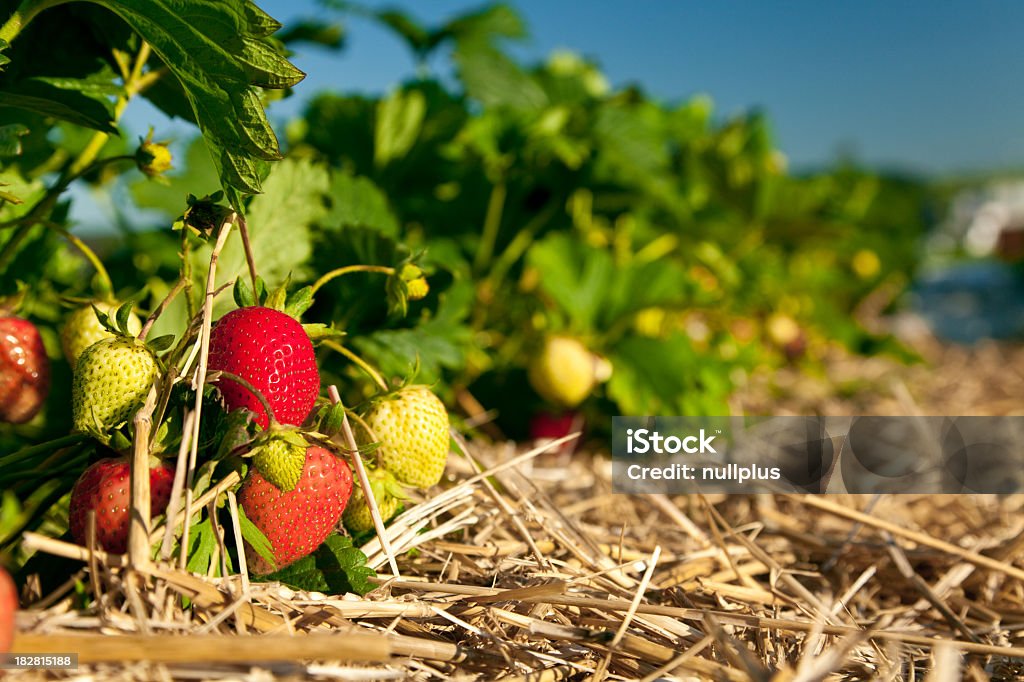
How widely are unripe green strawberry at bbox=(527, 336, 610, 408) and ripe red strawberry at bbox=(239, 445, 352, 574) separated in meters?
0.78

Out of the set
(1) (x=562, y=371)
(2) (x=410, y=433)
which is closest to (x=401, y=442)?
(2) (x=410, y=433)

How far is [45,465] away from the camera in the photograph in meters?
0.69

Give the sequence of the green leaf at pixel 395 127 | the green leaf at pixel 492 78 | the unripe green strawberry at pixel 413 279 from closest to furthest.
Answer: the unripe green strawberry at pixel 413 279 < the green leaf at pixel 395 127 < the green leaf at pixel 492 78

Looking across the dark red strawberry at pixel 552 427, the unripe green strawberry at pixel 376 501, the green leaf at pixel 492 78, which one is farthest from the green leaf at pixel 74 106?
the dark red strawberry at pixel 552 427

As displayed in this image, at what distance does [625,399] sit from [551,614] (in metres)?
0.70

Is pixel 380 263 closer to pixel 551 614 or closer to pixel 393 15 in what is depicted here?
pixel 551 614

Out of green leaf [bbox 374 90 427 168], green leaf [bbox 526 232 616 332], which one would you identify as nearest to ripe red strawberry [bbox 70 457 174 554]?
green leaf [bbox 374 90 427 168]

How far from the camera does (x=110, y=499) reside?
56 cm

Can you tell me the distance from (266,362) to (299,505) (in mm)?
116

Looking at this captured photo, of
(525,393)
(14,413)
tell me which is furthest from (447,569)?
(525,393)

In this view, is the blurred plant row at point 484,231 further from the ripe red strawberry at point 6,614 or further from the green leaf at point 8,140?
the ripe red strawberry at point 6,614

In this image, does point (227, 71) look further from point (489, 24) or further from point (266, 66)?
point (489, 24)

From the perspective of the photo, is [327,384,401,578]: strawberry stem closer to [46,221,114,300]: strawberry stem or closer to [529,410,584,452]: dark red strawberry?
[46,221,114,300]: strawberry stem

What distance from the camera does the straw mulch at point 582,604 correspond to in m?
0.52
